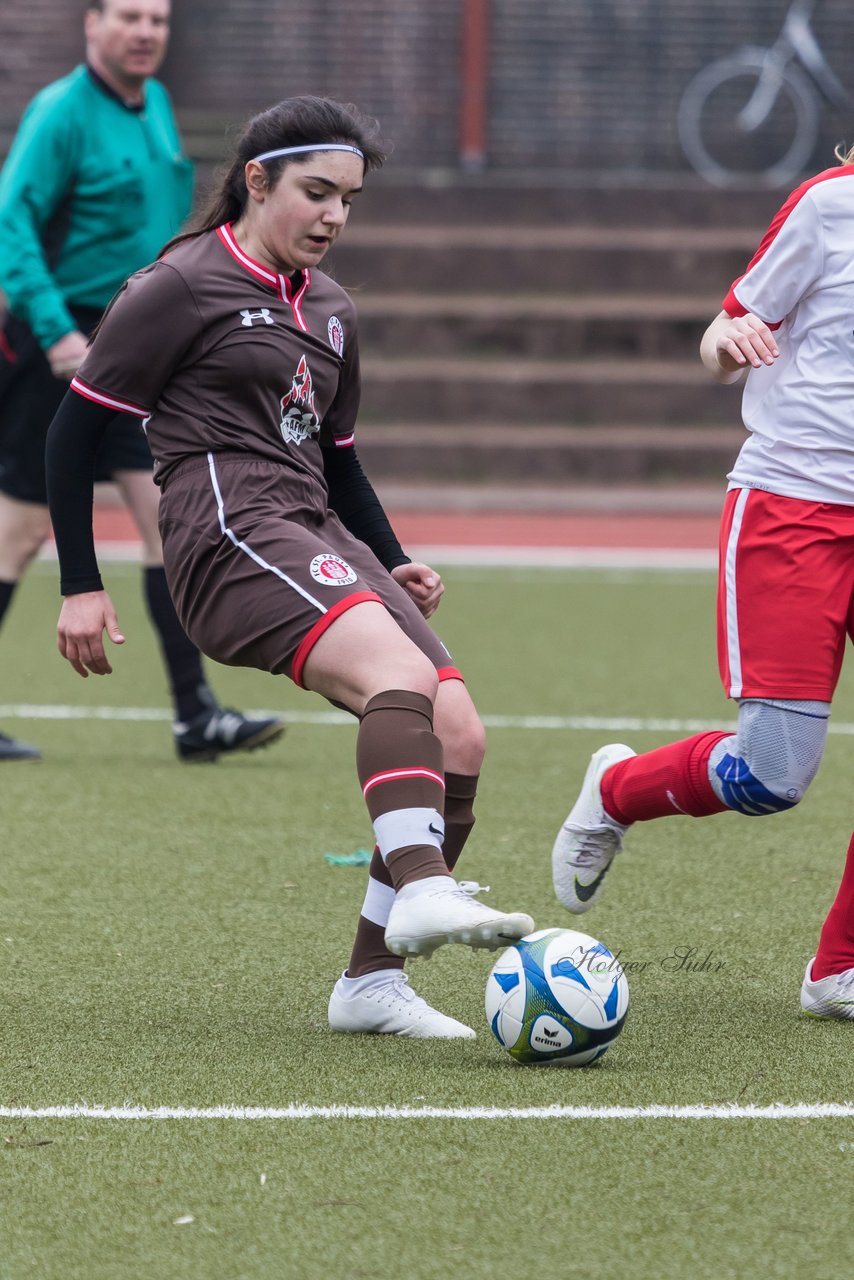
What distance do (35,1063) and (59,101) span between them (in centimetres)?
369

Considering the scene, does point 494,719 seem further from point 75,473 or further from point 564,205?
point 564,205

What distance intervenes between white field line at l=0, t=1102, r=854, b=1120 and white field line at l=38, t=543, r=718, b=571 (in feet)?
28.5

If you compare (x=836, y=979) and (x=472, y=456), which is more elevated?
(x=836, y=979)

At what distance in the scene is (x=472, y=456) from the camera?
16.6 m

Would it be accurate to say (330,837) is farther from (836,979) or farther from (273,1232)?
(273,1232)

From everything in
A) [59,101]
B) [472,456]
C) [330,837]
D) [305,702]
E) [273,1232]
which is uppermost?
[59,101]

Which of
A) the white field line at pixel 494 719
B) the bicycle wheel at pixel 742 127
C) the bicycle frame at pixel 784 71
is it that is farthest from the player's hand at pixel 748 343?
the bicycle frame at pixel 784 71

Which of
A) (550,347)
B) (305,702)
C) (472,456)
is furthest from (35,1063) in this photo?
(550,347)

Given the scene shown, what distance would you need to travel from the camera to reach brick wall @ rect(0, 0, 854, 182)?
19562mm

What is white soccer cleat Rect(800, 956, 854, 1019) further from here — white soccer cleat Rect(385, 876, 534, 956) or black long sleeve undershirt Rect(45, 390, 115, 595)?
black long sleeve undershirt Rect(45, 390, 115, 595)

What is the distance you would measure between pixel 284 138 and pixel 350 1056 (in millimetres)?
1664

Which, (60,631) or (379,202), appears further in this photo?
(379,202)

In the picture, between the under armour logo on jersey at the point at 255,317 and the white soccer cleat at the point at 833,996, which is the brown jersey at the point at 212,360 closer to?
the under armour logo on jersey at the point at 255,317

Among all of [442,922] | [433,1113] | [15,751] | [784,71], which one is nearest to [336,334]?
[442,922]
